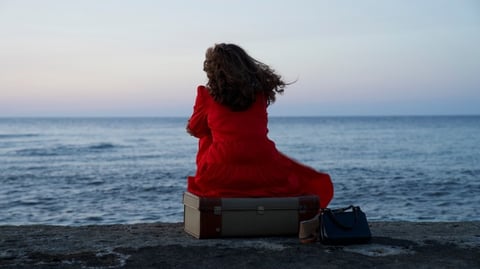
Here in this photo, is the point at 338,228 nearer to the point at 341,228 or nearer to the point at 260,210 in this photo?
the point at 341,228

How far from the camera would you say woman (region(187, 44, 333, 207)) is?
5.33 m

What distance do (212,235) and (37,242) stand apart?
4.90 ft

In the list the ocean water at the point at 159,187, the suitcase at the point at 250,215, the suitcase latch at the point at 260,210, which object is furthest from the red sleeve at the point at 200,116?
the ocean water at the point at 159,187

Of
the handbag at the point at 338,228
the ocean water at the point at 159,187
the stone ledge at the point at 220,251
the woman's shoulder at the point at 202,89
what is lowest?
the ocean water at the point at 159,187

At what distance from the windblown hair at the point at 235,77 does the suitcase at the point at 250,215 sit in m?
0.83

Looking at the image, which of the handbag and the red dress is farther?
the red dress

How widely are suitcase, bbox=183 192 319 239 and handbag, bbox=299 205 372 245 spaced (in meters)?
0.23

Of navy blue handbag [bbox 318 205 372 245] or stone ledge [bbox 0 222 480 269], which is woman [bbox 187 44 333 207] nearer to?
stone ledge [bbox 0 222 480 269]

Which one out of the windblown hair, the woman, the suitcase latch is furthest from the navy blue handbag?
the windblown hair

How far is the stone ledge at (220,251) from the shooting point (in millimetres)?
4516

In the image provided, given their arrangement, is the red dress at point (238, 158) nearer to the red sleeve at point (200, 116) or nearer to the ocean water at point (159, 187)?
the red sleeve at point (200, 116)

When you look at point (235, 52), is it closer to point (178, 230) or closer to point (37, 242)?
point (178, 230)

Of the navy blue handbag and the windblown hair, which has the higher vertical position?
the windblown hair

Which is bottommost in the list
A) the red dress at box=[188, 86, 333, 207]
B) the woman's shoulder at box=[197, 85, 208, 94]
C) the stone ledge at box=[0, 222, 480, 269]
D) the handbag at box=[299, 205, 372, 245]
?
the stone ledge at box=[0, 222, 480, 269]
